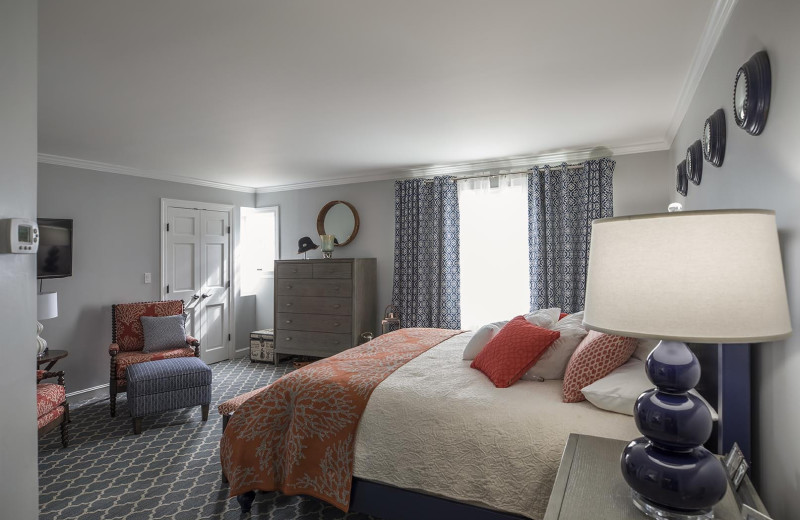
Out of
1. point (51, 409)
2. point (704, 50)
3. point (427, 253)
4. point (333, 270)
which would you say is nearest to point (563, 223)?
point (427, 253)

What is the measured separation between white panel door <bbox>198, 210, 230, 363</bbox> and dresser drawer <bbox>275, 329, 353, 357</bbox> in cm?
91

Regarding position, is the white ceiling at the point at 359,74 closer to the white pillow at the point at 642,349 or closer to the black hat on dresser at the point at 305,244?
the white pillow at the point at 642,349

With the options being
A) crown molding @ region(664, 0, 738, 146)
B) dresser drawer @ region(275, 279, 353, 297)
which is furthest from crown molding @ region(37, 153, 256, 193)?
crown molding @ region(664, 0, 738, 146)

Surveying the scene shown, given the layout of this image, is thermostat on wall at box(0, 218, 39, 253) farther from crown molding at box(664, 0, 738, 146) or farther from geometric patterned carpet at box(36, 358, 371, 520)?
crown molding at box(664, 0, 738, 146)

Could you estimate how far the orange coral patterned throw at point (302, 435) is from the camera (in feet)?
7.09

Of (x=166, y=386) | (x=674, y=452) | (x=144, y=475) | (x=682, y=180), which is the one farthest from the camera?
(x=166, y=386)

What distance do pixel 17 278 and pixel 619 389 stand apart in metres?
2.26

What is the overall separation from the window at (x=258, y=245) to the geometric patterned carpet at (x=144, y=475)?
2.57m

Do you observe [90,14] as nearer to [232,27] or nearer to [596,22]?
[232,27]

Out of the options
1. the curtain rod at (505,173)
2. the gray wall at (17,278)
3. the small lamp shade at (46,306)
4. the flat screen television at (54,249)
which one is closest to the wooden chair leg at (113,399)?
the small lamp shade at (46,306)

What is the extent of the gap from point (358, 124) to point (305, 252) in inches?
114

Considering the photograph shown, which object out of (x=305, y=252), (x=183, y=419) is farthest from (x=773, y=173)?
(x=305, y=252)

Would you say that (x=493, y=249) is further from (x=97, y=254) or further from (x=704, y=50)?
(x=97, y=254)

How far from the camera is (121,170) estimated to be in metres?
4.86
